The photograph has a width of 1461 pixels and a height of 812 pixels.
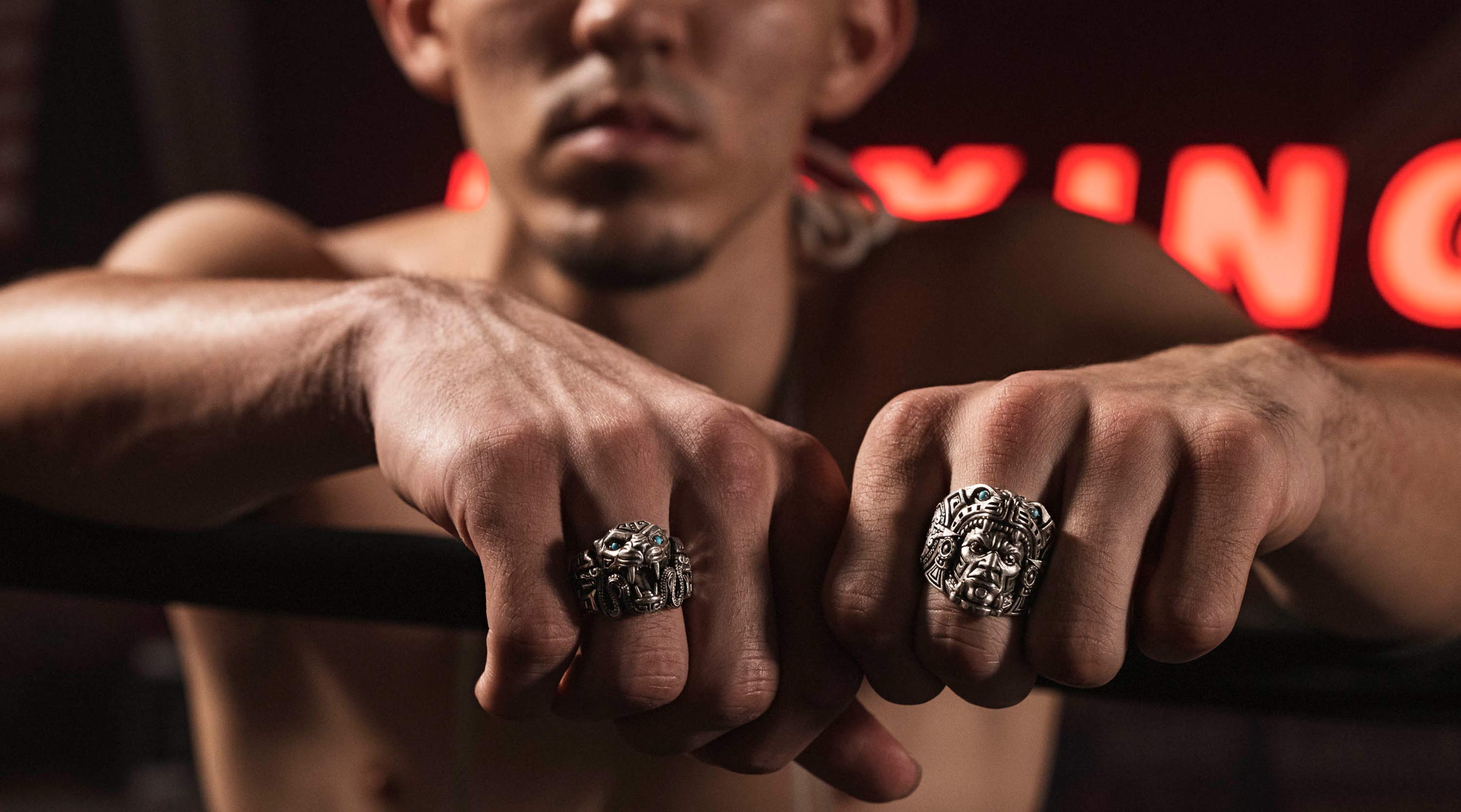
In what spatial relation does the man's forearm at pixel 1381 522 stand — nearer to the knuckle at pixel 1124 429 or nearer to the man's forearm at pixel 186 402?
the knuckle at pixel 1124 429

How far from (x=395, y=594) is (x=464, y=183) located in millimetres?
2308

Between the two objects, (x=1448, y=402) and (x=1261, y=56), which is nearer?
(x=1448, y=402)

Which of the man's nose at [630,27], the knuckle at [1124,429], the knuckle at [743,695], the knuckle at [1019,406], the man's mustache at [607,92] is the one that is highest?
the man's nose at [630,27]

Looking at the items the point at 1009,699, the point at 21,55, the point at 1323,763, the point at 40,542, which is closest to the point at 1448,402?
the point at 1009,699

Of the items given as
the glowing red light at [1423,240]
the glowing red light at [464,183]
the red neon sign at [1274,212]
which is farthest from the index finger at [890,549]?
the glowing red light at [464,183]

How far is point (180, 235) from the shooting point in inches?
30.4

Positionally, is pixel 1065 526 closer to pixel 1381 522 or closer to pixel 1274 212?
pixel 1381 522

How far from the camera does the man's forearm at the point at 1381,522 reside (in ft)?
1.23

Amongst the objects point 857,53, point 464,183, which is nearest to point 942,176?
point 464,183

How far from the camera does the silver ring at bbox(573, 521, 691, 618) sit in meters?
0.27

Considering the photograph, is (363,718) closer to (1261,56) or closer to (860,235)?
(860,235)

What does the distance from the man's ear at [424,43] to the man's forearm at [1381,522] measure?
0.60 metres

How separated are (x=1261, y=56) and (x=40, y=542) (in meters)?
2.36

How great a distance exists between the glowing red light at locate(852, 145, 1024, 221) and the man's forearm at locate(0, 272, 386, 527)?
2060mm
